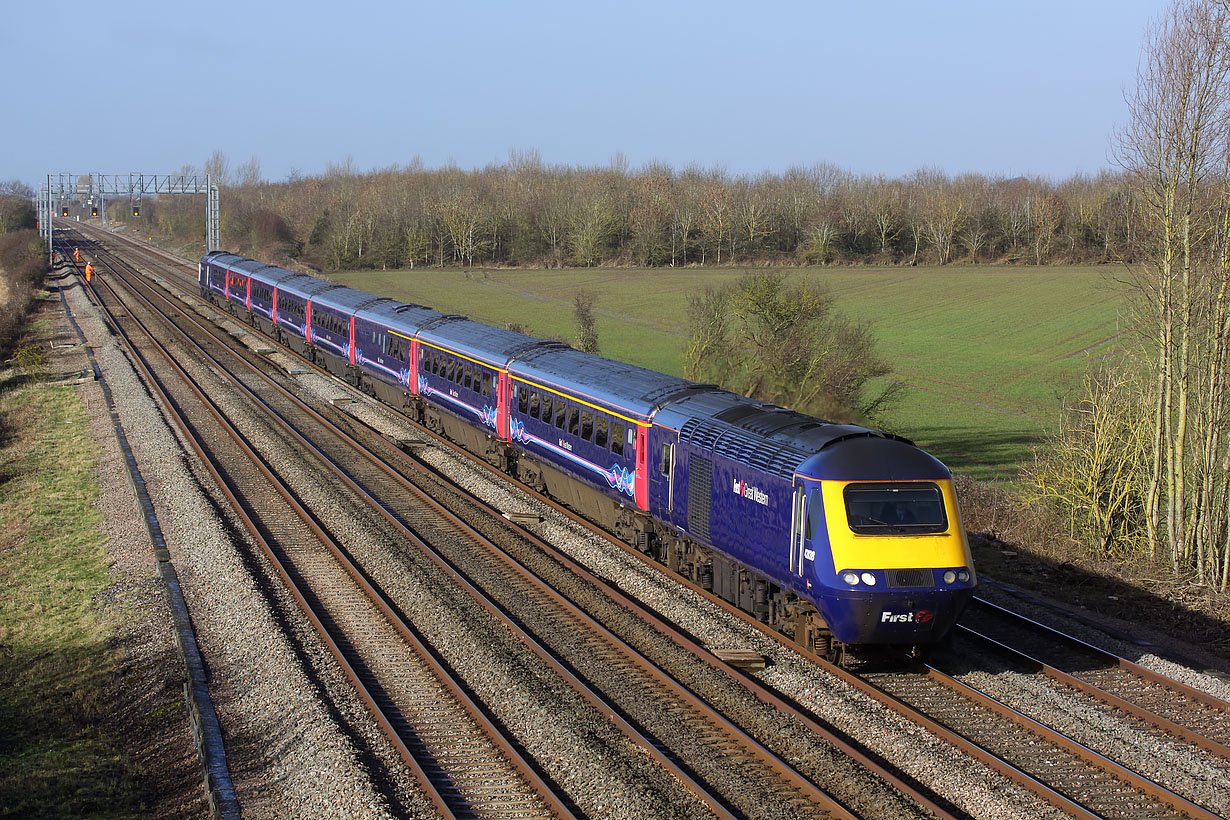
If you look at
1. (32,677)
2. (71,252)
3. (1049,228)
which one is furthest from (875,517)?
(71,252)

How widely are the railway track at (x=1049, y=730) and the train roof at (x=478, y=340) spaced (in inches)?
414

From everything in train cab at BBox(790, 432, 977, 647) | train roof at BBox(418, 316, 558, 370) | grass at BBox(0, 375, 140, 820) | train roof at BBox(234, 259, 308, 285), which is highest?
train roof at BBox(234, 259, 308, 285)

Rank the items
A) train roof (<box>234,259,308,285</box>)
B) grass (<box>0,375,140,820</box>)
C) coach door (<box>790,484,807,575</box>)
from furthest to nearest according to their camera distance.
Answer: train roof (<box>234,259,308,285</box>) < coach door (<box>790,484,807,575</box>) < grass (<box>0,375,140,820</box>)

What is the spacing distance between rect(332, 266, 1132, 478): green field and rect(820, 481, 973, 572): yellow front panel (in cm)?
1934

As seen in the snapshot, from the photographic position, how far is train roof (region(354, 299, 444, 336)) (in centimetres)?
2905

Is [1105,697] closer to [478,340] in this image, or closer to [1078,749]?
[1078,749]

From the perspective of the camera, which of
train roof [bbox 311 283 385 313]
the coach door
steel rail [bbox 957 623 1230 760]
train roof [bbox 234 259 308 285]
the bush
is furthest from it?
the bush

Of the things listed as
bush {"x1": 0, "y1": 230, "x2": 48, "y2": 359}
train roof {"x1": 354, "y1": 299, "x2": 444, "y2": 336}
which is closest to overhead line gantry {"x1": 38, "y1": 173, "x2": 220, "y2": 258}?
bush {"x1": 0, "y1": 230, "x2": 48, "y2": 359}

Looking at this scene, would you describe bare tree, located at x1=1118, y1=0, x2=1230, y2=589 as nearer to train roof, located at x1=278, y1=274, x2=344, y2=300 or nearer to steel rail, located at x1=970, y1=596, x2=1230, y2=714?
steel rail, located at x1=970, y1=596, x2=1230, y2=714

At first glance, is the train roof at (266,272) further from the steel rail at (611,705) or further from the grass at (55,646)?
the steel rail at (611,705)

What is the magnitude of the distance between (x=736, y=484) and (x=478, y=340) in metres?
12.4

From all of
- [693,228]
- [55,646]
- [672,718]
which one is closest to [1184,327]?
[672,718]

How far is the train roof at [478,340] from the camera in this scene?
23.5 meters

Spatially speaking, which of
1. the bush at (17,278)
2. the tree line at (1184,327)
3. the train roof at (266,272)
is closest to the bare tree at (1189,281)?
the tree line at (1184,327)
